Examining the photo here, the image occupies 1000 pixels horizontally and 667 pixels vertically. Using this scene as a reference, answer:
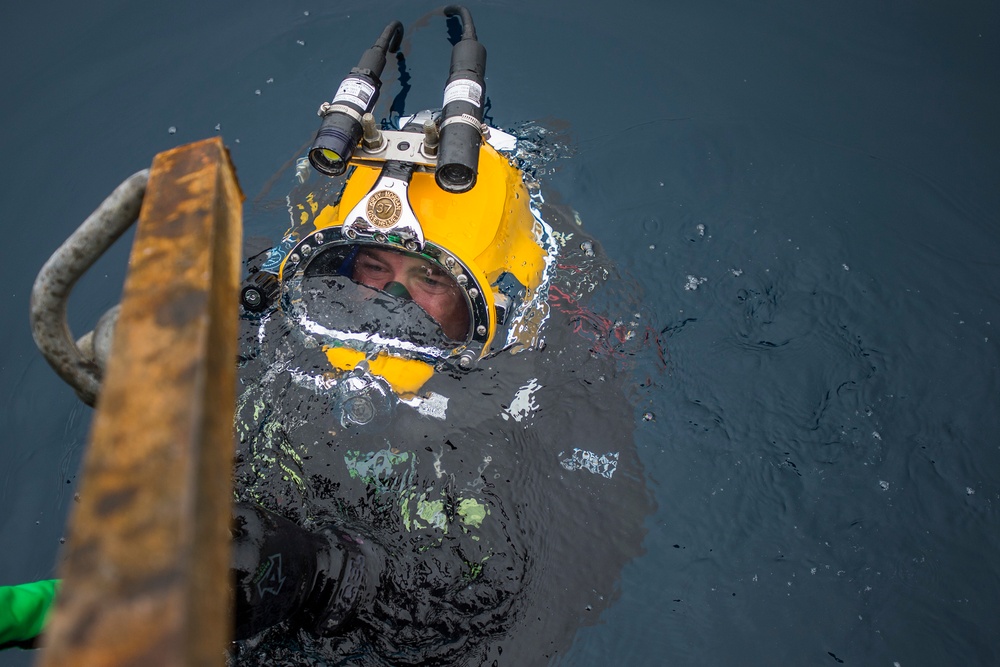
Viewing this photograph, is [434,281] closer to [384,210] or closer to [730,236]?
[384,210]

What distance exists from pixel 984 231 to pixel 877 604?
212cm

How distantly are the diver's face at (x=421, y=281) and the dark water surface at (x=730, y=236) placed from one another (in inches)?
41.9

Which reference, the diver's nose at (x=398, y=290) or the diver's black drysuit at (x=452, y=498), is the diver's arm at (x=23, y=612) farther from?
the diver's nose at (x=398, y=290)

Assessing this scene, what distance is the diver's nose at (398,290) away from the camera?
3.03 metres

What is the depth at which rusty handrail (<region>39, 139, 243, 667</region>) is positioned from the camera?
524 mm

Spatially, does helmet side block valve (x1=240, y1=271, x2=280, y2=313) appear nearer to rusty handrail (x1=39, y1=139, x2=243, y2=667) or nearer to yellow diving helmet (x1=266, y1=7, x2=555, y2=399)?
yellow diving helmet (x1=266, y1=7, x2=555, y2=399)

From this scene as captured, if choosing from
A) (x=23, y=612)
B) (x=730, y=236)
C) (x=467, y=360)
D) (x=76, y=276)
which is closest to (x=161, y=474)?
(x=76, y=276)

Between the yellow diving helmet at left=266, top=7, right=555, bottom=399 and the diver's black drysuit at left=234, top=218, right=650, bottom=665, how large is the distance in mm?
143

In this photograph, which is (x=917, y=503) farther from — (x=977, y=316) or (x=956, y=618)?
(x=977, y=316)

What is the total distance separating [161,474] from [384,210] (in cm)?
220

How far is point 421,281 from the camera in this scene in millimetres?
3002

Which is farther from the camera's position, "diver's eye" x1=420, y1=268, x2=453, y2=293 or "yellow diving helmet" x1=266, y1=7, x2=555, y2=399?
"diver's eye" x1=420, y1=268, x2=453, y2=293

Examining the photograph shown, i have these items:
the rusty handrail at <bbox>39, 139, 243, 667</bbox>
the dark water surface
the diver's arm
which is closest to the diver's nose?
the dark water surface

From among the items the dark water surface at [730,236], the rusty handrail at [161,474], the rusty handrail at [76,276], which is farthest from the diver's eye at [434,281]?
the rusty handrail at [161,474]
